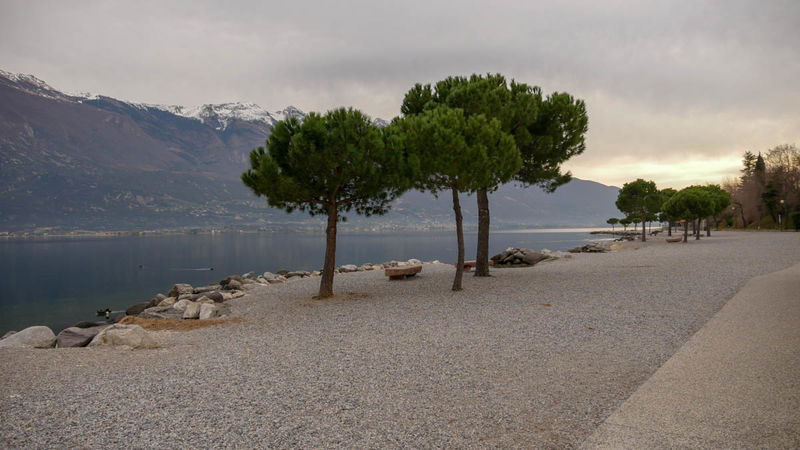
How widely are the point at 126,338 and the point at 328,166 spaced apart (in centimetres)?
798

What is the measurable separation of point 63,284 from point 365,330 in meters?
41.2

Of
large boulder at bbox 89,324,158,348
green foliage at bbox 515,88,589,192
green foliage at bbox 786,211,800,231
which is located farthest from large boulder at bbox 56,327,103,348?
green foliage at bbox 786,211,800,231

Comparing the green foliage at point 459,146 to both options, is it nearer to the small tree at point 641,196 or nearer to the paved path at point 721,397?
the paved path at point 721,397

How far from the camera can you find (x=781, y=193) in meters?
73.7

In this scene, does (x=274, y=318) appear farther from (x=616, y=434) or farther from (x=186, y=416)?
(x=616, y=434)

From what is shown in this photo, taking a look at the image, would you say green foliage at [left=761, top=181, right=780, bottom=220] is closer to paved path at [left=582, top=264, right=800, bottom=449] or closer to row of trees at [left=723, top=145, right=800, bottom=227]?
row of trees at [left=723, top=145, right=800, bottom=227]

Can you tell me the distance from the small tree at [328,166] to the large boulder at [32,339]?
7.49 meters

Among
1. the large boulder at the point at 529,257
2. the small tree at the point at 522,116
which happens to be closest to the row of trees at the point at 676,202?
the large boulder at the point at 529,257

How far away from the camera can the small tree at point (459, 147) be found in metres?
15.7

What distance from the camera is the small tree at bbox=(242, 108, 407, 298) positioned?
1500cm

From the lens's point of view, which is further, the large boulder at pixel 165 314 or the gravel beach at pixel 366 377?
the large boulder at pixel 165 314

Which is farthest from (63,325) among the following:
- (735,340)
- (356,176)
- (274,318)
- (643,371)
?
(735,340)

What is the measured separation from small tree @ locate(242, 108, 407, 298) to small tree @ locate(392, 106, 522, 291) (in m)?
1.01

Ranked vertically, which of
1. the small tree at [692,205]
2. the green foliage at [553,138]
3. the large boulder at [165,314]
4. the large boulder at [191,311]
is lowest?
the large boulder at [165,314]
